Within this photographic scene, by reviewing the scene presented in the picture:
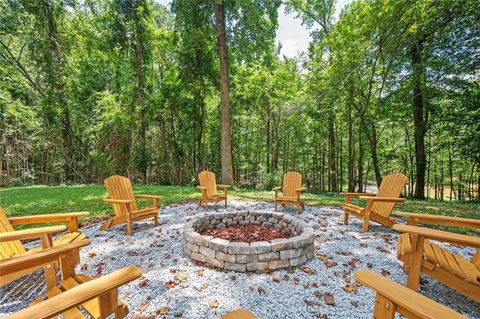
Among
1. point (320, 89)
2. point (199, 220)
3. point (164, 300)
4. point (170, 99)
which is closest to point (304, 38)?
point (320, 89)

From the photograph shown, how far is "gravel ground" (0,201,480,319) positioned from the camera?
75.2 inches

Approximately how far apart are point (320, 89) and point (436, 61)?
11.8 ft

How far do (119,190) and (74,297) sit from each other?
3.07m

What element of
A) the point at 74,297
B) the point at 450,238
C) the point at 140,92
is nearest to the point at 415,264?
the point at 450,238

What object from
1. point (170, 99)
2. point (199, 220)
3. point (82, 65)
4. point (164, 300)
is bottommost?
point (164, 300)

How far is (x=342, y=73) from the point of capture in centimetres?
772

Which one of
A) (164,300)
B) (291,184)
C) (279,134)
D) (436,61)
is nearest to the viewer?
(164,300)

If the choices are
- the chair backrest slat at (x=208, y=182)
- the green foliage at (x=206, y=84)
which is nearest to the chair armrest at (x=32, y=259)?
the chair backrest slat at (x=208, y=182)

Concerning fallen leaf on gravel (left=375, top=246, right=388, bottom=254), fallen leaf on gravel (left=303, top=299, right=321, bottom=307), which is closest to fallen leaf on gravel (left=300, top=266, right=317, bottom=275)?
fallen leaf on gravel (left=303, top=299, right=321, bottom=307)

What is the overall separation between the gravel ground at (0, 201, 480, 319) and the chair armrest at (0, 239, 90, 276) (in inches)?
31.3

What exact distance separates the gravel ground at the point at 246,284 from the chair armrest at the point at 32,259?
79 centimetres

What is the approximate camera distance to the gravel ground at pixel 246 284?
191 cm

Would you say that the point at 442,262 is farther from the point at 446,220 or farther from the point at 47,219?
the point at 47,219

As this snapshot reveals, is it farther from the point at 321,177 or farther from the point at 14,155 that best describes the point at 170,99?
the point at 321,177
